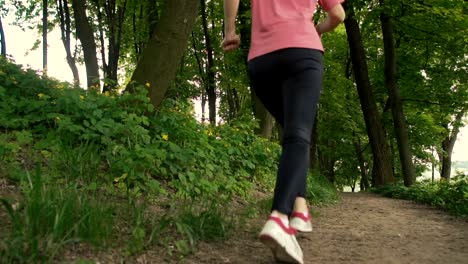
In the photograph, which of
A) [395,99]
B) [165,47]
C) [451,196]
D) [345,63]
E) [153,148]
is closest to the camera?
[153,148]

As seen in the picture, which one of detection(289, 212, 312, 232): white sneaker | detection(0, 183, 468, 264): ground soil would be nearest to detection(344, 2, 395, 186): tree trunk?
detection(0, 183, 468, 264): ground soil

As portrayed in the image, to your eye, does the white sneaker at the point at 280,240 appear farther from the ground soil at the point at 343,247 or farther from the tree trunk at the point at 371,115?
the tree trunk at the point at 371,115

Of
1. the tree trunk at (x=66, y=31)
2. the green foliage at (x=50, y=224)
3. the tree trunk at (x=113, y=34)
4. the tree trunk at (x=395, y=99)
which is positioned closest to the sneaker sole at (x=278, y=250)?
the green foliage at (x=50, y=224)

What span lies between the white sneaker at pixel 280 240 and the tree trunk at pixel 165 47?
3.68 metres

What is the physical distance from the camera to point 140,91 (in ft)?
16.7

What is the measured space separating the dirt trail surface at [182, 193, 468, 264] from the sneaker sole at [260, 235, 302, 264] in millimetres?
177

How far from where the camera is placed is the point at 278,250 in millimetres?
2572

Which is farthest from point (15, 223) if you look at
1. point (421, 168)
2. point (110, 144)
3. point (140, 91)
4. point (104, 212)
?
point (421, 168)

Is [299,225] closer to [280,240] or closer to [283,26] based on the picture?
[280,240]

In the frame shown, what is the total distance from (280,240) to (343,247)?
1.08 m

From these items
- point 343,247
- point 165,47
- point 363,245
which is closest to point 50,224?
point 343,247

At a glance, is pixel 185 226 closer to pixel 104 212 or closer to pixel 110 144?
pixel 104 212

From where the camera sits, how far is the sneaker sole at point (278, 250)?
2.51 meters

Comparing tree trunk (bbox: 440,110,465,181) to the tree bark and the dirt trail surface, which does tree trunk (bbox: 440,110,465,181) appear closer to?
the tree bark
